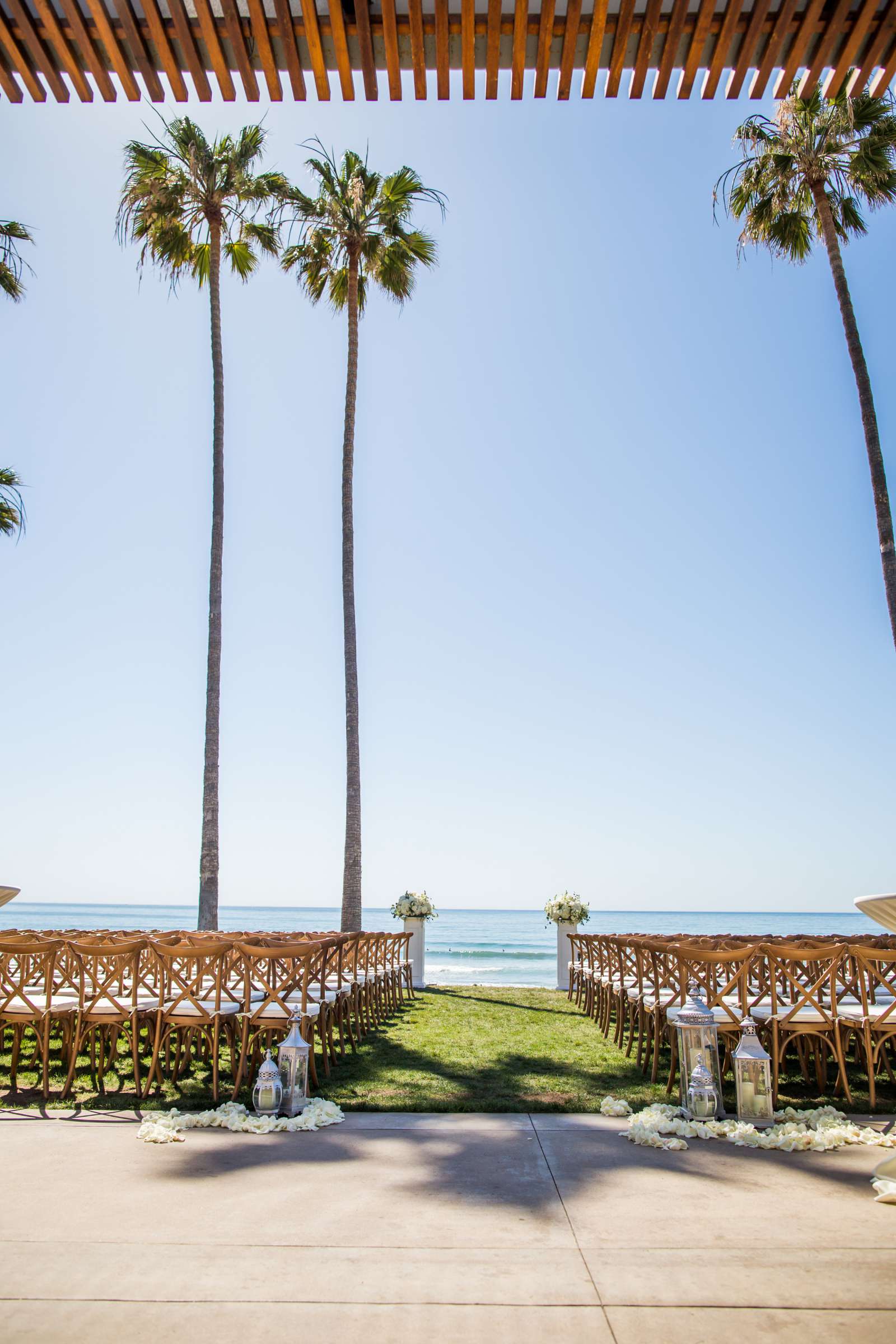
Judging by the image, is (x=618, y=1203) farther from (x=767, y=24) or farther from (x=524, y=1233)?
Answer: (x=767, y=24)

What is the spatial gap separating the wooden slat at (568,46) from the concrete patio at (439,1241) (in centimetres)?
379

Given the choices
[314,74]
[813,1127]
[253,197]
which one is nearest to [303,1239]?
[813,1127]

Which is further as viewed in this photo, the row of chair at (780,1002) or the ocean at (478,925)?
the ocean at (478,925)

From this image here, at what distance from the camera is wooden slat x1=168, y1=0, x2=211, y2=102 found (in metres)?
2.45

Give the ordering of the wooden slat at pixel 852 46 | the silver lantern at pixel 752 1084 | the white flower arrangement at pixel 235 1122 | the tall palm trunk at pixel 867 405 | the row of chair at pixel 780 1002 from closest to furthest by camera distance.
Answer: the wooden slat at pixel 852 46 < the white flower arrangement at pixel 235 1122 < the silver lantern at pixel 752 1084 < the row of chair at pixel 780 1002 < the tall palm trunk at pixel 867 405

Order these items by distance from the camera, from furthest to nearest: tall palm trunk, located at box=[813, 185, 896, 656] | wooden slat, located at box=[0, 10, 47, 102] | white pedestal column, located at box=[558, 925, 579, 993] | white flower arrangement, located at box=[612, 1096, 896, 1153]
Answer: white pedestal column, located at box=[558, 925, 579, 993] → tall palm trunk, located at box=[813, 185, 896, 656] → white flower arrangement, located at box=[612, 1096, 896, 1153] → wooden slat, located at box=[0, 10, 47, 102]

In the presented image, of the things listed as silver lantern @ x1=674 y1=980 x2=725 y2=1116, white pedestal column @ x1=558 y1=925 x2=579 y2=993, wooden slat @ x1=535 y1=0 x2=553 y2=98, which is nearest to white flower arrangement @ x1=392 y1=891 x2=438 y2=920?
white pedestal column @ x1=558 y1=925 x2=579 y2=993

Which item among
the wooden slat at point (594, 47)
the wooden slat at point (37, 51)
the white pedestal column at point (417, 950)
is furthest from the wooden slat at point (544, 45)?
the white pedestal column at point (417, 950)

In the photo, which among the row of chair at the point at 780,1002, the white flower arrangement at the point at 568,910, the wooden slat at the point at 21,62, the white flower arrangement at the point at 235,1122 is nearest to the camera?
the wooden slat at the point at 21,62

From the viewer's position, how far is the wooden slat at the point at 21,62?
2508 millimetres

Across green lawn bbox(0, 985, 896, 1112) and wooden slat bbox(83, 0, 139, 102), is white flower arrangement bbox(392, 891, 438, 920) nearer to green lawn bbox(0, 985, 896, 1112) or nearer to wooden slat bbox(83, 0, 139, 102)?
green lawn bbox(0, 985, 896, 1112)

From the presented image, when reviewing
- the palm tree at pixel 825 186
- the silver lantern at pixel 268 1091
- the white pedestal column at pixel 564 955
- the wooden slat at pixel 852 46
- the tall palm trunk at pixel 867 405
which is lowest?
the white pedestal column at pixel 564 955

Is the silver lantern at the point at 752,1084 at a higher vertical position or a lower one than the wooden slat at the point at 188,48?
lower

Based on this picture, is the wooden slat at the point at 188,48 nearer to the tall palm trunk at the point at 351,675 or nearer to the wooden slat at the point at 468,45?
the wooden slat at the point at 468,45
